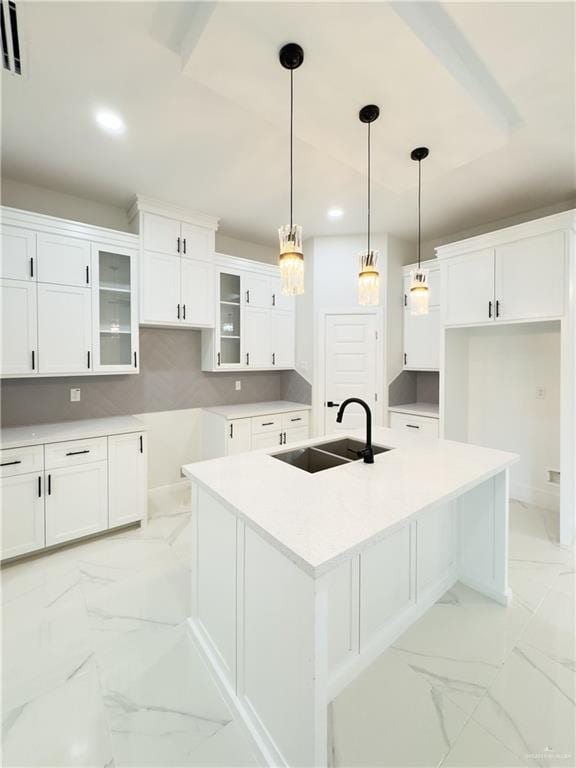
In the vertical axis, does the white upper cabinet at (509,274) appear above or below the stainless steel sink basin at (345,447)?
above

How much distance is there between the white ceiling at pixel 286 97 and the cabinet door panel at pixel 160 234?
218mm

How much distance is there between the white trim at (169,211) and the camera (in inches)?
117

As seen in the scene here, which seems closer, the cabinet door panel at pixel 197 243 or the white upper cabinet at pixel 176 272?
the white upper cabinet at pixel 176 272

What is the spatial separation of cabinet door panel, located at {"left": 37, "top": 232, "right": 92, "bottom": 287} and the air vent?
3.60ft

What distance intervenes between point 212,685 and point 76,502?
1.71 metres

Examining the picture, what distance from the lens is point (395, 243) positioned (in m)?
3.93

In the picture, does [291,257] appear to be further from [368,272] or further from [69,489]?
[69,489]

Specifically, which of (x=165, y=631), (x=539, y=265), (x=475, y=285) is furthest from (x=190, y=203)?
(x=165, y=631)

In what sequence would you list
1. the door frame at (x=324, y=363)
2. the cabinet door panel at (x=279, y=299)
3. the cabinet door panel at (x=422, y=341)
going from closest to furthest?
the cabinet door panel at (x=422, y=341) → the door frame at (x=324, y=363) → the cabinet door panel at (x=279, y=299)

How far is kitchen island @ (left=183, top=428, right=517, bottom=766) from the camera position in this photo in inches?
41.8

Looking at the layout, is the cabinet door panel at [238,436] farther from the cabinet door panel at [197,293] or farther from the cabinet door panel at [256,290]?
the cabinet door panel at [256,290]

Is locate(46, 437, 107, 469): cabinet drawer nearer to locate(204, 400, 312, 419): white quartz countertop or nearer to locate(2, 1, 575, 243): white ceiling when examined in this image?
locate(204, 400, 312, 419): white quartz countertop

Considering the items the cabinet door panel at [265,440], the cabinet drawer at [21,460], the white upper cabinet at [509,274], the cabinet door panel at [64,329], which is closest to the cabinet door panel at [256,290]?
the cabinet door panel at [265,440]

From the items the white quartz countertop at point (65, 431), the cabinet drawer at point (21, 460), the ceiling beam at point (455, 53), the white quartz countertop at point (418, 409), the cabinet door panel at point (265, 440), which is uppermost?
the ceiling beam at point (455, 53)
